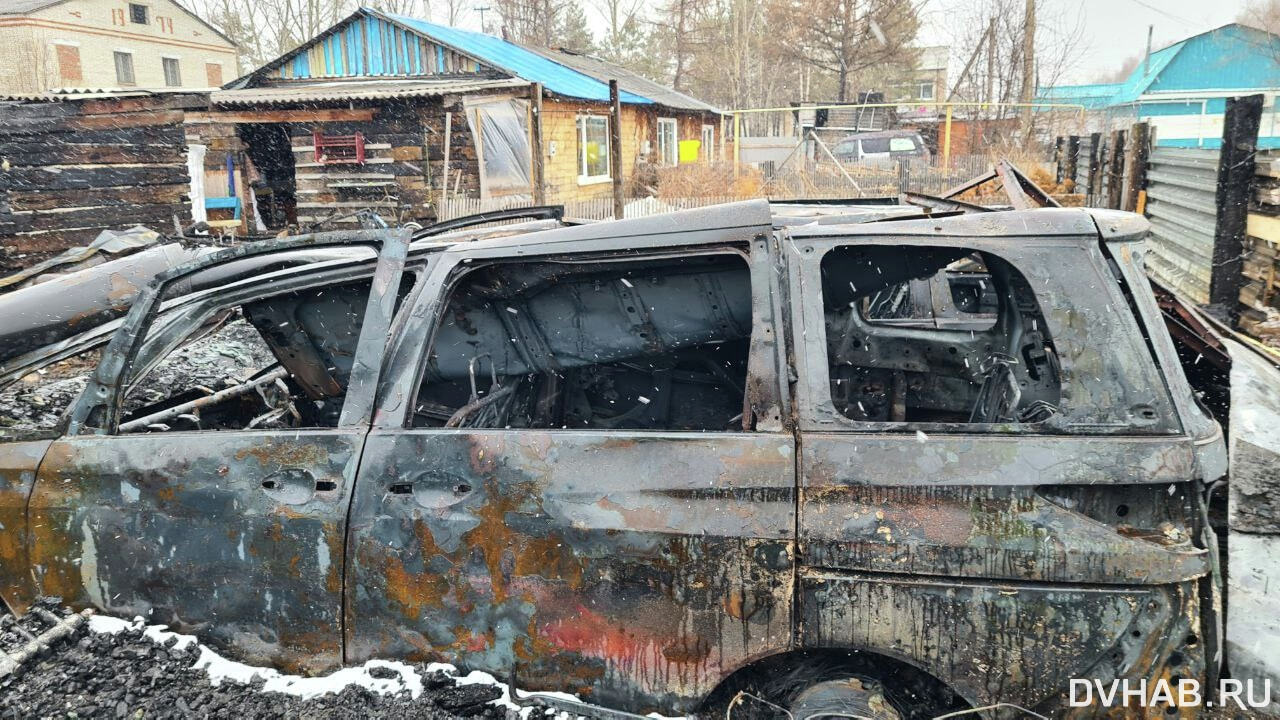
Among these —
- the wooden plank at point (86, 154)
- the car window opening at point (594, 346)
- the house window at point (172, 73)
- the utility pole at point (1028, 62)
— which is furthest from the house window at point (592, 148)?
the house window at point (172, 73)

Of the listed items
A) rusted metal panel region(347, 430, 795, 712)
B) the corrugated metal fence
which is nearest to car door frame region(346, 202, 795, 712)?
rusted metal panel region(347, 430, 795, 712)

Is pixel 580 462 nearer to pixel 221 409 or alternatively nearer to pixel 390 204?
pixel 221 409

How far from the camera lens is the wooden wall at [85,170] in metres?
12.4

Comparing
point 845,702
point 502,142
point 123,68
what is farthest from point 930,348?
point 123,68

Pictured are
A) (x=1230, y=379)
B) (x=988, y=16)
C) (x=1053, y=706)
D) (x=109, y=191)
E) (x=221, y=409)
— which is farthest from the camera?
(x=988, y=16)

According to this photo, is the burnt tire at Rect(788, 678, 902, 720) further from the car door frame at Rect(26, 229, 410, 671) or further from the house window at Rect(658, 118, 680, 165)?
the house window at Rect(658, 118, 680, 165)

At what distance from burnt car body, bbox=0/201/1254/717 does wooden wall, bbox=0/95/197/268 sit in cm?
1214

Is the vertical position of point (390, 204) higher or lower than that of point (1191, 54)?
lower

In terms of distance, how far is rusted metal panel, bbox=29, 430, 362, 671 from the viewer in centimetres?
246

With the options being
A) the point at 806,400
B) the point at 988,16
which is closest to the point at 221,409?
the point at 806,400

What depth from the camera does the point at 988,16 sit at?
26.2m

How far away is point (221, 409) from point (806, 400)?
3071 millimetres

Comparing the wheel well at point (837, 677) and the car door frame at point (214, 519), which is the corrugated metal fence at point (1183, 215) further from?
the car door frame at point (214, 519)

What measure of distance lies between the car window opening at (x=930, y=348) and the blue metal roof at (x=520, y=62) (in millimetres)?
13477
